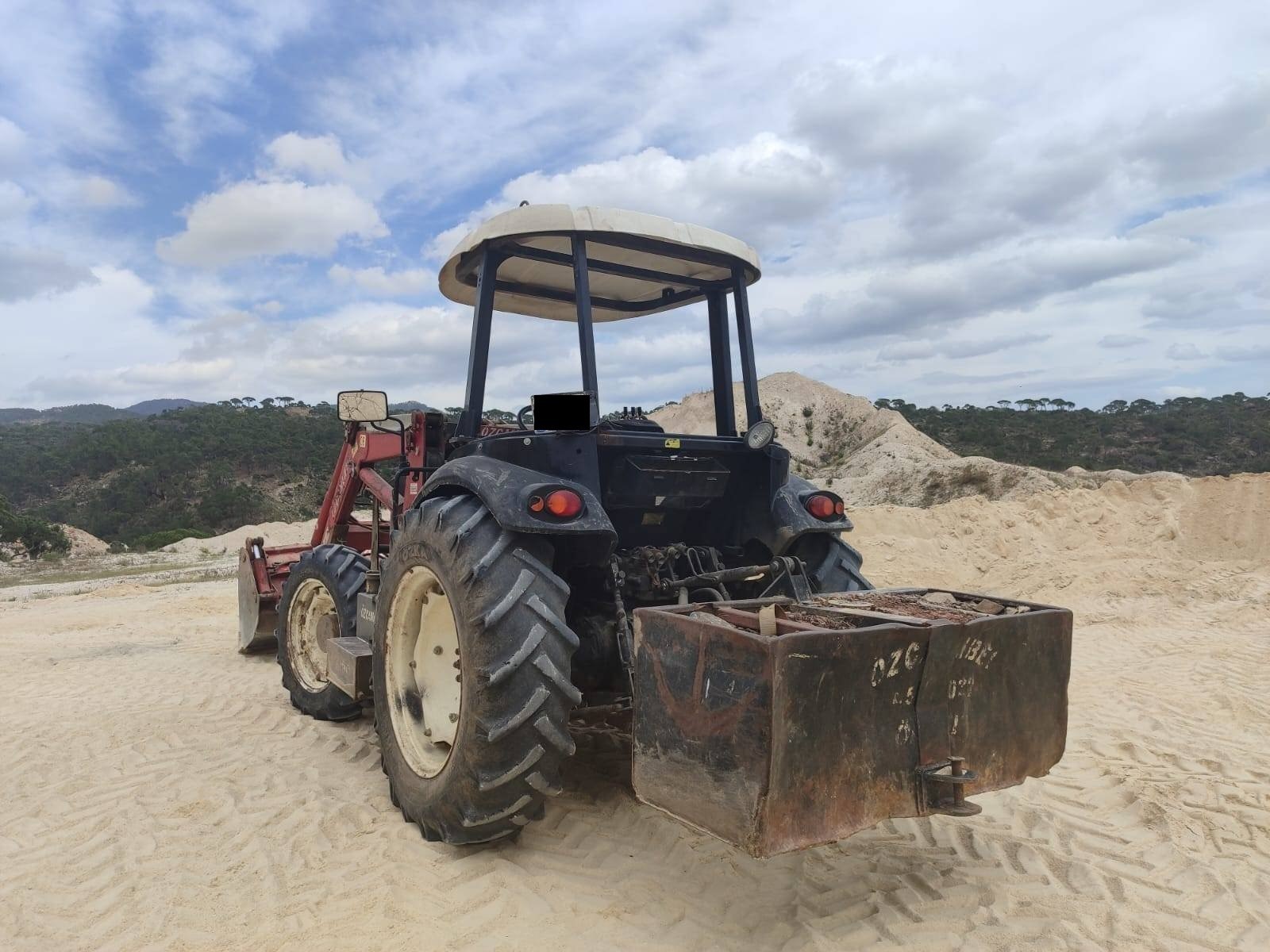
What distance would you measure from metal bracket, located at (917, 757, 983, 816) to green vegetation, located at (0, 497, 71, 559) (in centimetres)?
2391

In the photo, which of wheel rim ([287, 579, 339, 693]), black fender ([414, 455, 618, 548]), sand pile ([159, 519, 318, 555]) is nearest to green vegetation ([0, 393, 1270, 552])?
sand pile ([159, 519, 318, 555])

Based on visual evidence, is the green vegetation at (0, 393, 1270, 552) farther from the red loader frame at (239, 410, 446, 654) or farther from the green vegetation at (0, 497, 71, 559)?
the red loader frame at (239, 410, 446, 654)

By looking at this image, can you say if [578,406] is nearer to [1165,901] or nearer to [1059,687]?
[1059,687]

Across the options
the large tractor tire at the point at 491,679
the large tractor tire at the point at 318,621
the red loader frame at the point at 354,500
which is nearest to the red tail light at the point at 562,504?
the large tractor tire at the point at 491,679

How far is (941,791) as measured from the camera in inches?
103

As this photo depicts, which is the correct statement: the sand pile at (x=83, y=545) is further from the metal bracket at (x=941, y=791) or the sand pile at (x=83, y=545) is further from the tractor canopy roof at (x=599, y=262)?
the metal bracket at (x=941, y=791)

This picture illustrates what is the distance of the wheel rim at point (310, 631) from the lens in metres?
5.26

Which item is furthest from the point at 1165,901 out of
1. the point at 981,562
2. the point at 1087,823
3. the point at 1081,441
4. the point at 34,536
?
the point at 1081,441

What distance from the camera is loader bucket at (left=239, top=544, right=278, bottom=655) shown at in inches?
273

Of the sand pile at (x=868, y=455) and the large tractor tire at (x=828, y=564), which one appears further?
the sand pile at (x=868, y=455)

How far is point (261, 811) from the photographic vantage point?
3787mm

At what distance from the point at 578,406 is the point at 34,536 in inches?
917

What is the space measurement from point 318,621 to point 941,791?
13.1 ft

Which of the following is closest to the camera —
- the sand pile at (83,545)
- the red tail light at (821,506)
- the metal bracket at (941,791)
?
the metal bracket at (941,791)
